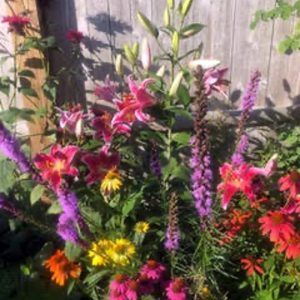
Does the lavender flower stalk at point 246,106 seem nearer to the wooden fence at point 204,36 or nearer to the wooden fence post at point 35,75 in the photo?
the wooden fence at point 204,36

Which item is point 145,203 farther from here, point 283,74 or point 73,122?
point 283,74

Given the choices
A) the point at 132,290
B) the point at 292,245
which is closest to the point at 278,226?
the point at 292,245

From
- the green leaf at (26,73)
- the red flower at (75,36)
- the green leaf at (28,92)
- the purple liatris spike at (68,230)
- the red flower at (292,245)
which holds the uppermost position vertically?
the red flower at (75,36)

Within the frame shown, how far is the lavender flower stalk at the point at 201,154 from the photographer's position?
1600mm

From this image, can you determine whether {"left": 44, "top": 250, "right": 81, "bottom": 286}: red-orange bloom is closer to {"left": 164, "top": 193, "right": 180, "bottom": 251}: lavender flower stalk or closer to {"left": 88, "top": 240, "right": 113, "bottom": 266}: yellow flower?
{"left": 88, "top": 240, "right": 113, "bottom": 266}: yellow flower

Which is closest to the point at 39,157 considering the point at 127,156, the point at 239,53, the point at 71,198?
the point at 71,198

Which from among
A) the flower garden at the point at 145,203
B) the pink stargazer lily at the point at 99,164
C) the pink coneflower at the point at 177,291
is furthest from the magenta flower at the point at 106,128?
the pink coneflower at the point at 177,291

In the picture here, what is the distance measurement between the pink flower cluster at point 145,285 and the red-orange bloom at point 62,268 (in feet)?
0.65

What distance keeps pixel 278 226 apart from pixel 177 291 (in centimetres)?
50

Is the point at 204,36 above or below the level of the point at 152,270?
above

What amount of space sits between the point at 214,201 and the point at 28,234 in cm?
115

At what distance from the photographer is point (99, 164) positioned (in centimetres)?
222

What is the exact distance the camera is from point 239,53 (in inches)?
119

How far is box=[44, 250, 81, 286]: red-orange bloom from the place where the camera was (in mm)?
2110
